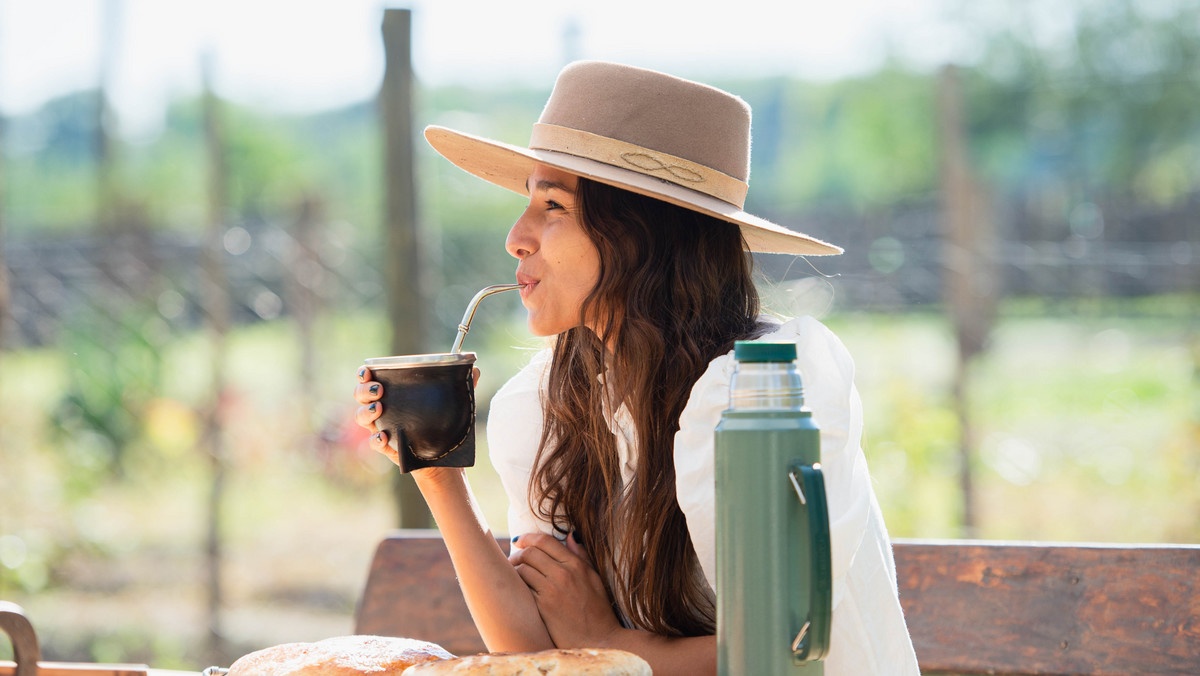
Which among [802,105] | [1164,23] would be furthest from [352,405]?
[802,105]

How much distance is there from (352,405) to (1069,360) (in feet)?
18.7

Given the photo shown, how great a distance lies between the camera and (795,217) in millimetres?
10305

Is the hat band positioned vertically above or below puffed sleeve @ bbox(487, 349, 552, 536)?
above

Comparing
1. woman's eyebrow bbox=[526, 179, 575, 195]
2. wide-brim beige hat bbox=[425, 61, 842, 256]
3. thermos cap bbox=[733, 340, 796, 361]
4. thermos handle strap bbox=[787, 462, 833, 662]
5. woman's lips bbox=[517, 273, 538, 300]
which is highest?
wide-brim beige hat bbox=[425, 61, 842, 256]

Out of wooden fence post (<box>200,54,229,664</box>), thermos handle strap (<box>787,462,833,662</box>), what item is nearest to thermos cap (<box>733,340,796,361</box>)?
thermos handle strap (<box>787,462,833,662</box>)

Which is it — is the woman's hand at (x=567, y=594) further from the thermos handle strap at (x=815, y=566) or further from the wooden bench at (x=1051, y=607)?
the wooden bench at (x=1051, y=607)

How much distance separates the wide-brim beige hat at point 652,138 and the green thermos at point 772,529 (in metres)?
0.55

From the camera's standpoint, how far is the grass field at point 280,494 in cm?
452

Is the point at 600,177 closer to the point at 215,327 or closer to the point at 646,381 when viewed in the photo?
the point at 646,381

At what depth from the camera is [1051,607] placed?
2.02m

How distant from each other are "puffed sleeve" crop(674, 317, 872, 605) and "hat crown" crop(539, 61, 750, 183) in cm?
33

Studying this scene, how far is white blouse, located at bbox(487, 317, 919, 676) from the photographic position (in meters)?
1.39

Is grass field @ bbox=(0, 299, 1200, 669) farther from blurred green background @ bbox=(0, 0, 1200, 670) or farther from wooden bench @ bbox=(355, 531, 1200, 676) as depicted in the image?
A: wooden bench @ bbox=(355, 531, 1200, 676)

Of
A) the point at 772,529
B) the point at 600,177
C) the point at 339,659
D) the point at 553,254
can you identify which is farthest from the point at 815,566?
the point at 553,254
